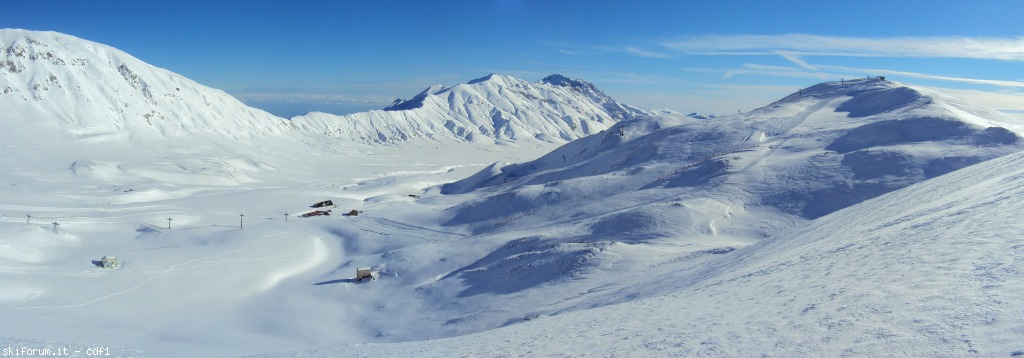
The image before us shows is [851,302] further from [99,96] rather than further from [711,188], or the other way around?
[99,96]

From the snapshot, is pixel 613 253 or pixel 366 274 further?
pixel 366 274

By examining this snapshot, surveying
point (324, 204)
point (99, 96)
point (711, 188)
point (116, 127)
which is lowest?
point (324, 204)

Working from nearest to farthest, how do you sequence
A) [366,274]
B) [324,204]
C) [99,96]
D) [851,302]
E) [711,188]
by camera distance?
[851,302] < [366,274] < [711,188] < [324,204] < [99,96]

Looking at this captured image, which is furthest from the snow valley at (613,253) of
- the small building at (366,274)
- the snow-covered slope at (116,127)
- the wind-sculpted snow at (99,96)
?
the wind-sculpted snow at (99,96)

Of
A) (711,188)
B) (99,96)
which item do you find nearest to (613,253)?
(711,188)

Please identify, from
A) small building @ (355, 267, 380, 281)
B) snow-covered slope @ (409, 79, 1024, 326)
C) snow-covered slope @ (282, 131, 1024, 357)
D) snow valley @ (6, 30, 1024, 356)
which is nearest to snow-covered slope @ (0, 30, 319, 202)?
snow valley @ (6, 30, 1024, 356)

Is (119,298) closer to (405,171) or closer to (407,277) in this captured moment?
(407,277)

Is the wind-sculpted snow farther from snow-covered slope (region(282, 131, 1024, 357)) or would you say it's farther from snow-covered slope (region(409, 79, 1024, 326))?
snow-covered slope (region(282, 131, 1024, 357))
